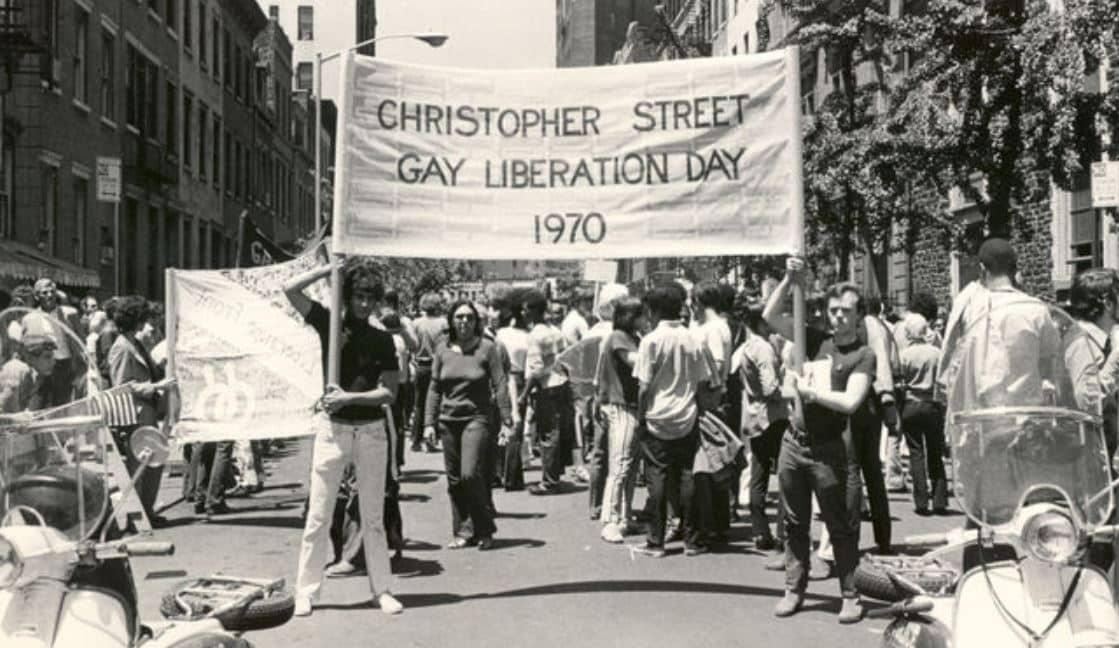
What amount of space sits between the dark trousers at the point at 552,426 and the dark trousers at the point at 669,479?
14.2 feet

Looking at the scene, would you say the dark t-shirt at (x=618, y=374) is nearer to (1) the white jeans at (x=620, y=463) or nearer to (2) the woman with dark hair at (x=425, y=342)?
(1) the white jeans at (x=620, y=463)

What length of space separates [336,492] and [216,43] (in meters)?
41.6

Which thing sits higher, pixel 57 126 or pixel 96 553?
pixel 57 126

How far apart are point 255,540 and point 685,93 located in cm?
521

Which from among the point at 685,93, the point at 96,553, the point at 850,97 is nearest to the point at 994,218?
the point at 850,97

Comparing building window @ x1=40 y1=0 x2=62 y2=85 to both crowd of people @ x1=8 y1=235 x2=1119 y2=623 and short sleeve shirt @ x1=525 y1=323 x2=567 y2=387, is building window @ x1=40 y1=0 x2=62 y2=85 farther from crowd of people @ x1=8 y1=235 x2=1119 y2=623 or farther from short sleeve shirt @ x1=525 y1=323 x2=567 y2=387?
short sleeve shirt @ x1=525 y1=323 x2=567 y2=387

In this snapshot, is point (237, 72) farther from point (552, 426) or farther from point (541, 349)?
point (552, 426)

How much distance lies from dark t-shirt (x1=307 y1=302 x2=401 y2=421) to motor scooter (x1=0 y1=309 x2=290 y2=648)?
323 centimetres

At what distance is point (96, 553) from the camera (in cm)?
451

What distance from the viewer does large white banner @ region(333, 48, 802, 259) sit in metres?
8.37

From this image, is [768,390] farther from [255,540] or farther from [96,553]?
[96,553]

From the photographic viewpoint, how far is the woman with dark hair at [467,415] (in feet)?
35.0

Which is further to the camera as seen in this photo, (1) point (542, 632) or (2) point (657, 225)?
(2) point (657, 225)

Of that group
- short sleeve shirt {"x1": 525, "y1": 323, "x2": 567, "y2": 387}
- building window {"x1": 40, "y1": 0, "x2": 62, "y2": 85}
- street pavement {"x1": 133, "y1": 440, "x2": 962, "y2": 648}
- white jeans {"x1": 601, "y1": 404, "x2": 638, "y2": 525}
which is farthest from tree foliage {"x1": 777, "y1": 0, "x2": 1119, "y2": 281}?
building window {"x1": 40, "y1": 0, "x2": 62, "y2": 85}
